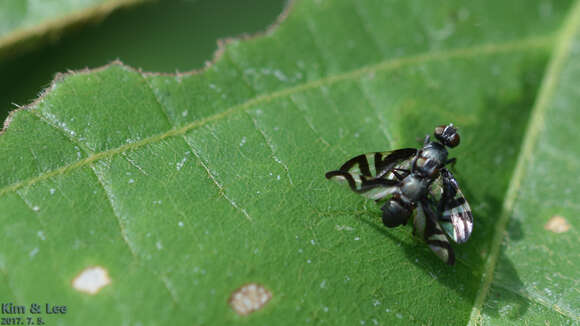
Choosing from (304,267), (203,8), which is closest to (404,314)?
(304,267)

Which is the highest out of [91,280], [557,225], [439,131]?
[91,280]

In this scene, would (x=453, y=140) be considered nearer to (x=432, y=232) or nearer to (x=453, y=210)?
(x=453, y=210)

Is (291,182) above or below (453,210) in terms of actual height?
above

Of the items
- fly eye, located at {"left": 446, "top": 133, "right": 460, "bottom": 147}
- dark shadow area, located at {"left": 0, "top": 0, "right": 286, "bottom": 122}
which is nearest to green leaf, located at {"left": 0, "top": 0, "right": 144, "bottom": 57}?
dark shadow area, located at {"left": 0, "top": 0, "right": 286, "bottom": 122}

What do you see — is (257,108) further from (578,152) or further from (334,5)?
(578,152)

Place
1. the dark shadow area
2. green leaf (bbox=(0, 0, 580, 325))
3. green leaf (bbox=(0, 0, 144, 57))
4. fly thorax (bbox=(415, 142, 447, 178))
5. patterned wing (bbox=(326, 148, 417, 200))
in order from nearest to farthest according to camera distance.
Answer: green leaf (bbox=(0, 0, 580, 325)) < patterned wing (bbox=(326, 148, 417, 200)) < fly thorax (bbox=(415, 142, 447, 178)) < green leaf (bbox=(0, 0, 144, 57)) < the dark shadow area

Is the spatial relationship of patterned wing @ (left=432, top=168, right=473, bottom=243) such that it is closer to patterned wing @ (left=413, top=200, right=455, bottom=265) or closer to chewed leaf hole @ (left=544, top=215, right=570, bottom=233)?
patterned wing @ (left=413, top=200, right=455, bottom=265)

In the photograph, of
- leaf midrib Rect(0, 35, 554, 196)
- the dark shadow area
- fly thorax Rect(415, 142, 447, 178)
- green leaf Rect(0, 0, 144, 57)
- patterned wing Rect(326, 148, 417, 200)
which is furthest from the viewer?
the dark shadow area

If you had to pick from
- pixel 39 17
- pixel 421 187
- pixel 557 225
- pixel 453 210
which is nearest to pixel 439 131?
pixel 421 187
